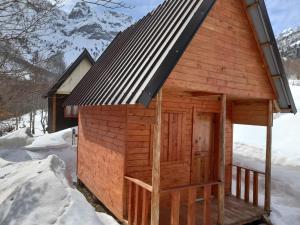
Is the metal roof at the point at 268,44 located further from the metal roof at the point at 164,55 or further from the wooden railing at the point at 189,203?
the wooden railing at the point at 189,203

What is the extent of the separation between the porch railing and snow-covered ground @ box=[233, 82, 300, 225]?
2.60m

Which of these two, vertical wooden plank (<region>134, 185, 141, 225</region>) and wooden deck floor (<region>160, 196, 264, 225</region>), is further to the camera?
wooden deck floor (<region>160, 196, 264, 225</region>)

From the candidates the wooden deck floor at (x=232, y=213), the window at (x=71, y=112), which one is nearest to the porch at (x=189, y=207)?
the wooden deck floor at (x=232, y=213)

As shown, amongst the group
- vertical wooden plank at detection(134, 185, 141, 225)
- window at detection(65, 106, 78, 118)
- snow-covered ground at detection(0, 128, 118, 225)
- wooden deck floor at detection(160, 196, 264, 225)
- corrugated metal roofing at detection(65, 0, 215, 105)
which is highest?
corrugated metal roofing at detection(65, 0, 215, 105)

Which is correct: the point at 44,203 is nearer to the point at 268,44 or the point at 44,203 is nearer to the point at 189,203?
the point at 189,203

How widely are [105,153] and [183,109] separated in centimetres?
234

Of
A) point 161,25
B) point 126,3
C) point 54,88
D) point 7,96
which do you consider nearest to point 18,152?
point 7,96

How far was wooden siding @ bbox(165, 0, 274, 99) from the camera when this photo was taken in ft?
18.4

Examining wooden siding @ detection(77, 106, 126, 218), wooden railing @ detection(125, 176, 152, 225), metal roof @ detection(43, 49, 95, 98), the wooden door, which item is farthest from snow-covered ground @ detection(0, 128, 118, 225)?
metal roof @ detection(43, 49, 95, 98)

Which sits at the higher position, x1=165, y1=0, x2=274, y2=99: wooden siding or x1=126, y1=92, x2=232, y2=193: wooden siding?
x1=165, y1=0, x2=274, y2=99: wooden siding

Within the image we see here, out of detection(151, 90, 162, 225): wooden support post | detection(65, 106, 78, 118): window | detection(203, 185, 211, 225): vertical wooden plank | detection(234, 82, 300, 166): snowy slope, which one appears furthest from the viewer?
detection(65, 106, 78, 118): window

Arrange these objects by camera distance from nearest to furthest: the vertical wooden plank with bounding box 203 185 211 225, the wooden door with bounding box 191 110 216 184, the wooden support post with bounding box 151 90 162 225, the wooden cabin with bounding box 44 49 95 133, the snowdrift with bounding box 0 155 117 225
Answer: the snowdrift with bounding box 0 155 117 225 → the wooden support post with bounding box 151 90 162 225 → the vertical wooden plank with bounding box 203 185 211 225 → the wooden door with bounding box 191 110 216 184 → the wooden cabin with bounding box 44 49 95 133

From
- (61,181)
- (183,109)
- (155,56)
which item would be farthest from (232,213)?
(61,181)

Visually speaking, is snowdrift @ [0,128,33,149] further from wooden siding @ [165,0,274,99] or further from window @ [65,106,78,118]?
wooden siding @ [165,0,274,99]
